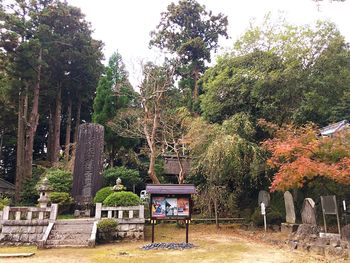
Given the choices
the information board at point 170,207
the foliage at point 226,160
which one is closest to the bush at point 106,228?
the information board at point 170,207

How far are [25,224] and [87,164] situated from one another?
5.23m

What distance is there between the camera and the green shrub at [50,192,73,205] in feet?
50.1

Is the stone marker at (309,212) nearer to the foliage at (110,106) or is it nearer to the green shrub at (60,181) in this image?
the green shrub at (60,181)

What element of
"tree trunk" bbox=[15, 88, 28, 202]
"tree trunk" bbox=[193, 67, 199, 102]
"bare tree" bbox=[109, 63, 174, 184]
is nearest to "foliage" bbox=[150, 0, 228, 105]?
"tree trunk" bbox=[193, 67, 199, 102]

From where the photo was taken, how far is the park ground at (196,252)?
8422 mm

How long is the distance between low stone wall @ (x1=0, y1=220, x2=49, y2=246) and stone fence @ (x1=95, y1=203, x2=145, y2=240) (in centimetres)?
219

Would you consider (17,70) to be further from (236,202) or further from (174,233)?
(236,202)

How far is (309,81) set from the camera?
16.3 metres

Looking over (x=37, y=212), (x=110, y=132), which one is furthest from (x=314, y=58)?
(x=37, y=212)

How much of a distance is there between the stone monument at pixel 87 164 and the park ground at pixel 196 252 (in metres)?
4.86

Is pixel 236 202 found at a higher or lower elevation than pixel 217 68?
lower

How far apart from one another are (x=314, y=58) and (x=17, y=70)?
18.0 m

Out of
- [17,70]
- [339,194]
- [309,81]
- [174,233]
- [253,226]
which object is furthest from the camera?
[17,70]

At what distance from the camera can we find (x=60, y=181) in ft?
55.7
